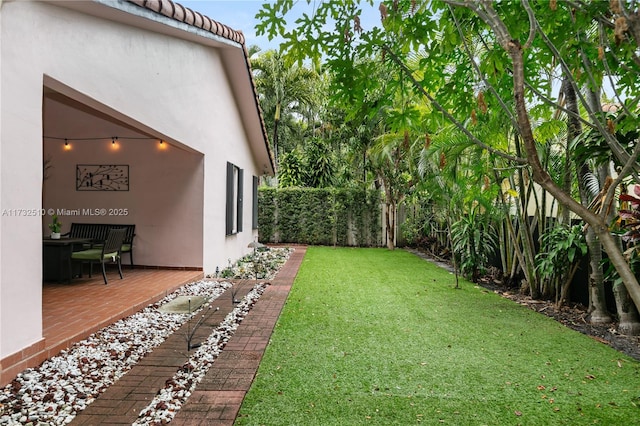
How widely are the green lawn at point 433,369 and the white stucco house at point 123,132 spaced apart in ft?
7.54

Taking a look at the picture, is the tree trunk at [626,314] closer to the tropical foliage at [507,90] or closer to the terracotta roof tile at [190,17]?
the tropical foliage at [507,90]

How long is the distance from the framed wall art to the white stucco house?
28 millimetres

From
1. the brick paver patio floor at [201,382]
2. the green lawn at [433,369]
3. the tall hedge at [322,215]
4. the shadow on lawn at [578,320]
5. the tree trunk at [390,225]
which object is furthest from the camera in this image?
the tall hedge at [322,215]

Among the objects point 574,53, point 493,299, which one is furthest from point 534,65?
point 493,299

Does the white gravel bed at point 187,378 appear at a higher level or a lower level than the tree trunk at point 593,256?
lower

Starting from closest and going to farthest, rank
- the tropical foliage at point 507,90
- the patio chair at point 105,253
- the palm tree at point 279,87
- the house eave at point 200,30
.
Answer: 1. the tropical foliage at point 507,90
2. the house eave at point 200,30
3. the patio chair at point 105,253
4. the palm tree at point 279,87

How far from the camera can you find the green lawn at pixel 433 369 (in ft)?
9.66

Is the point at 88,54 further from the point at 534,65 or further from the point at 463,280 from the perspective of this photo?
the point at 463,280

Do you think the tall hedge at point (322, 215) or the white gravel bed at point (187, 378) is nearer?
the white gravel bed at point (187, 378)

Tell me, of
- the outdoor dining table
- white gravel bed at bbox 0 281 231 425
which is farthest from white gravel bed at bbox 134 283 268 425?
the outdoor dining table

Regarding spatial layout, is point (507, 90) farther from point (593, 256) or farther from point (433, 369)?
point (593, 256)

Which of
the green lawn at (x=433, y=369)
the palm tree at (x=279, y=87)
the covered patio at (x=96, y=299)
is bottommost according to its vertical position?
the green lawn at (x=433, y=369)

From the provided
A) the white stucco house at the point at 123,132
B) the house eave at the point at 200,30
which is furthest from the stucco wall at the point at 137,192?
the house eave at the point at 200,30

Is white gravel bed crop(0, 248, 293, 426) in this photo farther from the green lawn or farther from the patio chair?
the patio chair
